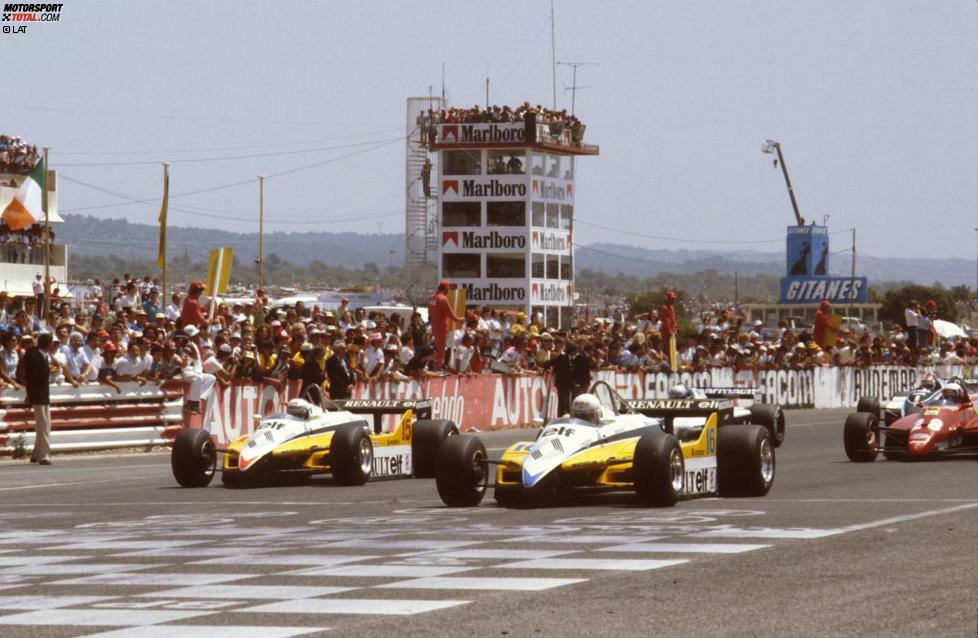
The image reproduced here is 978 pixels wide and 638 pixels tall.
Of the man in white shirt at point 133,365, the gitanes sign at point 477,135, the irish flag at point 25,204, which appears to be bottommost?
the man in white shirt at point 133,365

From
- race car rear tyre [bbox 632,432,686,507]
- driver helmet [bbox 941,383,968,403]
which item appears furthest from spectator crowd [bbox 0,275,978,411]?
race car rear tyre [bbox 632,432,686,507]

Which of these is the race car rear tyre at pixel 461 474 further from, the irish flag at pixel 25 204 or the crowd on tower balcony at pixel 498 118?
the crowd on tower balcony at pixel 498 118

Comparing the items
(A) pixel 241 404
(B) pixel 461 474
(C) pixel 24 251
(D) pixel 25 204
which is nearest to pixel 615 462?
(B) pixel 461 474

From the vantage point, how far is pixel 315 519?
50.4 feet

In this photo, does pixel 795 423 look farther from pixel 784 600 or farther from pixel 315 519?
pixel 784 600

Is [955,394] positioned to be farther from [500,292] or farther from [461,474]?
[500,292]

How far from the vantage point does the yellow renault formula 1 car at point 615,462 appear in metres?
15.9

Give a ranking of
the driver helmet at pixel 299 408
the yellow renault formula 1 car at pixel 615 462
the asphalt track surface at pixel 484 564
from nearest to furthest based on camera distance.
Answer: the asphalt track surface at pixel 484 564, the yellow renault formula 1 car at pixel 615 462, the driver helmet at pixel 299 408

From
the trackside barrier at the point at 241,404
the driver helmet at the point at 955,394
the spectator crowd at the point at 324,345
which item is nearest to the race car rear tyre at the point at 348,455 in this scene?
the trackside barrier at the point at 241,404

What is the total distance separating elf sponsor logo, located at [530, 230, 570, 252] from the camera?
117 m

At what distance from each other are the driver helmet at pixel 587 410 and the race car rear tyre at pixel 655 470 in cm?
78

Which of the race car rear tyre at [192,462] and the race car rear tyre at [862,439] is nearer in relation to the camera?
the race car rear tyre at [192,462]

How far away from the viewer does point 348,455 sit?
1934cm

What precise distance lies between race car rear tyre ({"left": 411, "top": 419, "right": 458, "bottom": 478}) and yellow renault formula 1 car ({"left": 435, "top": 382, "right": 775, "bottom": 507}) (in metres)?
3.64
